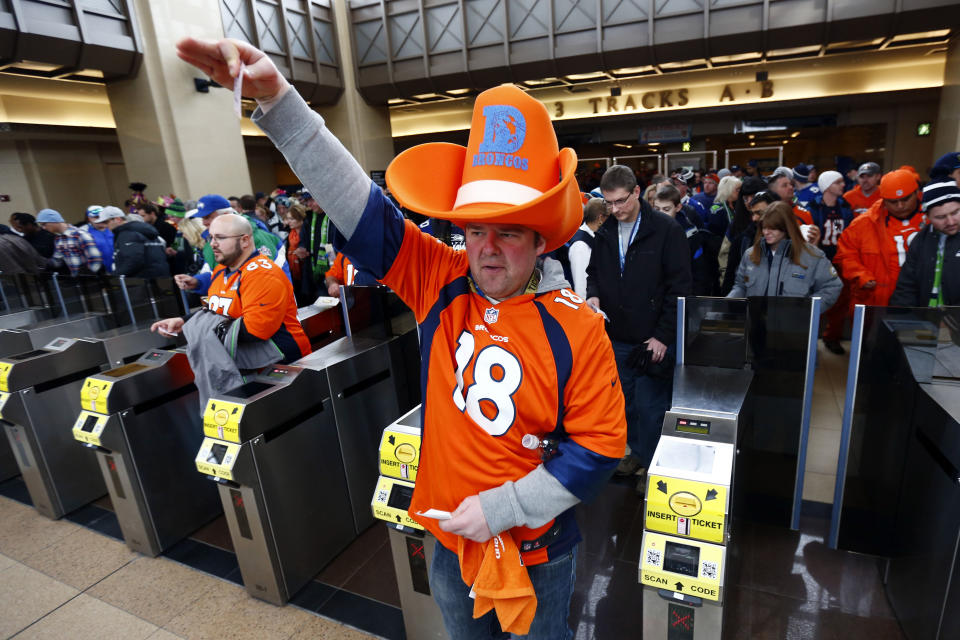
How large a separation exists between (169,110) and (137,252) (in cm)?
599

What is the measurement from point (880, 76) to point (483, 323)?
50.2ft

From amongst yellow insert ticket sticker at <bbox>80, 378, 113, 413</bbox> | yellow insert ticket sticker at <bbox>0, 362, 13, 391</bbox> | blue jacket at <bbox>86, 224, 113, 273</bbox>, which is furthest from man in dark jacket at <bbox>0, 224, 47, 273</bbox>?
yellow insert ticket sticker at <bbox>80, 378, 113, 413</bbox>

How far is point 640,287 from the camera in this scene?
305 cm

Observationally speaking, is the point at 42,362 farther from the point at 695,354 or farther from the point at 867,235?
the point at 867,235

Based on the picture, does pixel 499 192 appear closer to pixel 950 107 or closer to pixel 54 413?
pixel 54 413

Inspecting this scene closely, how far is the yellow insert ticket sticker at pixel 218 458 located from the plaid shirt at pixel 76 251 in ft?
16.8

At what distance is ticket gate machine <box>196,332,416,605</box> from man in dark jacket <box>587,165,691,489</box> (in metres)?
1.41

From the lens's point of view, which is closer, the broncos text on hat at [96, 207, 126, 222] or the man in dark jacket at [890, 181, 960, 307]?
the man in dark jacket at [890, 181, 960, 307]

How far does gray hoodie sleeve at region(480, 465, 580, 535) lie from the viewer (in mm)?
1219

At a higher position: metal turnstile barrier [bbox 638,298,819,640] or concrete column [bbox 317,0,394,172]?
concrete column [bbox 317,0,394,172]

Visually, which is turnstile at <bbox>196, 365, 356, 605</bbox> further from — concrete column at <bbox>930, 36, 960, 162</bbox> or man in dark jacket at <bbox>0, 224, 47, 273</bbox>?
concrete column at <bbox>930, 36, 960, 162</bbox>

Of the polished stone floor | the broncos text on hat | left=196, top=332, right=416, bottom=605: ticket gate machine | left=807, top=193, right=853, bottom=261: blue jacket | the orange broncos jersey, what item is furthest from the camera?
the broncos text on hat

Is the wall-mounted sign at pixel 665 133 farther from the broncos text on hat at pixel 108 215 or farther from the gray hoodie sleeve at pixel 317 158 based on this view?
the gray hoodie sleeve at pixel 317 158

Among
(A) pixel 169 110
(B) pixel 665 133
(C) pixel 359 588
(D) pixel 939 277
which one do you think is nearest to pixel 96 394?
(C) pixel 359 588
